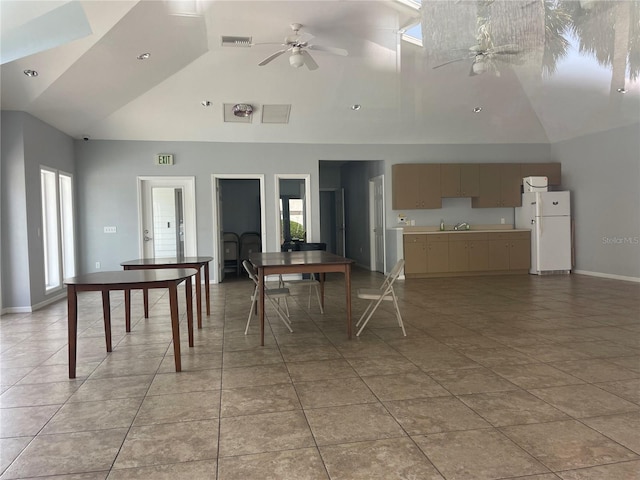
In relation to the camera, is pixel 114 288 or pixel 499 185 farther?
pixel 499 185

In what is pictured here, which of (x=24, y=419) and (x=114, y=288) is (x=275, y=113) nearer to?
(x=114, y=288)

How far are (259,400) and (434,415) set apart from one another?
108 cm

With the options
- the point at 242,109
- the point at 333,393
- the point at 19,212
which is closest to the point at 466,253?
the point at 242,109

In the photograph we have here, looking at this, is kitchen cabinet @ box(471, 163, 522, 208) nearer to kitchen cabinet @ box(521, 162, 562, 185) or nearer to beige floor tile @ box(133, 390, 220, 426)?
kitchen cabinet @ box(521, 162, 562, 185)

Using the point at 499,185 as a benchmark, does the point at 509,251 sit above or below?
below

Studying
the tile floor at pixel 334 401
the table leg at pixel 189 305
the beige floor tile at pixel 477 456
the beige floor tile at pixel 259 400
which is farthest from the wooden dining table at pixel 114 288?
the beige floor tile at pixel 477 456

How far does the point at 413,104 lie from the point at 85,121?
219 inches

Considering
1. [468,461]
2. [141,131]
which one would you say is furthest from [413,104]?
[468,461]

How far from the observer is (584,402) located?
2.64 meters

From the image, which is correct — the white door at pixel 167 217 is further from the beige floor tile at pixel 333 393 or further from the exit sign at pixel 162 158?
the beige floor tile at pixel 333 393

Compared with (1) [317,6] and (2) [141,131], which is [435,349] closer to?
(1) [317,6]

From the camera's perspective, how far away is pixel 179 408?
2.68 meters

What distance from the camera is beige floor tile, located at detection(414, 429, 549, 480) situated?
6.27 feet

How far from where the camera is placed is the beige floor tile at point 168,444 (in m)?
2.09
